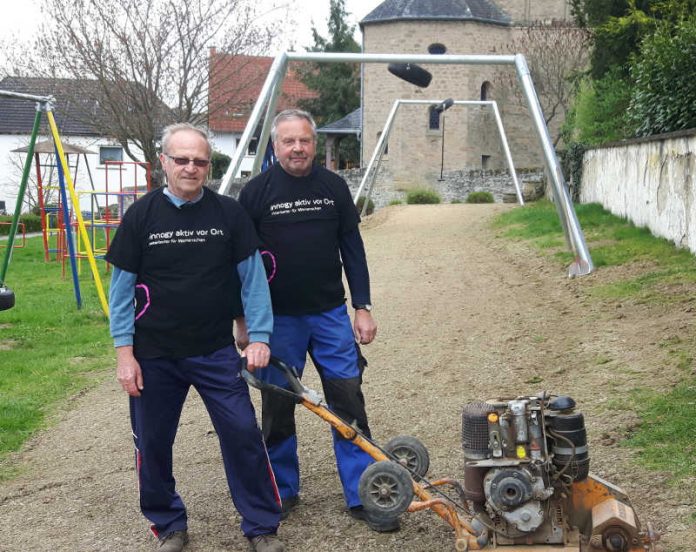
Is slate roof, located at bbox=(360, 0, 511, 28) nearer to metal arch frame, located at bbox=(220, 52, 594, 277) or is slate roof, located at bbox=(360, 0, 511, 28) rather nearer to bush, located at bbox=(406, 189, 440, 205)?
bush, located at bbox=(406, 189, 440, 205)

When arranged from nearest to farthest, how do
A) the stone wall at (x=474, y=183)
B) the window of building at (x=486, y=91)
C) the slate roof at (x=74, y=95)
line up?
the slate roof at (x=74, y=95)
the stone wall at (x=474, y=183)
the window of building at (x=486, y=91)

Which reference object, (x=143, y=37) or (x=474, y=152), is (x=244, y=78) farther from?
(x=474, y=152)

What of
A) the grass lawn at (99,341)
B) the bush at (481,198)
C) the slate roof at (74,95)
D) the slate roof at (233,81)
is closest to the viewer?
the grass lawn at (99,341)

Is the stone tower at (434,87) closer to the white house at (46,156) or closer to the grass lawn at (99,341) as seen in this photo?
the white house at (46,156)

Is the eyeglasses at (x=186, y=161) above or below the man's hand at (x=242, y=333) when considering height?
above

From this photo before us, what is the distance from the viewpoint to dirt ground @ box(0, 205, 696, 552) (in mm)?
4840

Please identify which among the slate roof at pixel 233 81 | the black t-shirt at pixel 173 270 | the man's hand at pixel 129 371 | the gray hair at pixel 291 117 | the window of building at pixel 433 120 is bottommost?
the man's hand at pixel 129 371

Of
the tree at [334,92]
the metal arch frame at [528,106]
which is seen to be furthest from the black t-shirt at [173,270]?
the tree at [334,92]

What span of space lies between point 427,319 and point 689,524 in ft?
20.5

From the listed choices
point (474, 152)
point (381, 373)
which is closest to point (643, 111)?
point (381, 373)

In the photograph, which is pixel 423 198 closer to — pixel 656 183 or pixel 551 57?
pixel 551 57

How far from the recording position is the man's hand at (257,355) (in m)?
4.45

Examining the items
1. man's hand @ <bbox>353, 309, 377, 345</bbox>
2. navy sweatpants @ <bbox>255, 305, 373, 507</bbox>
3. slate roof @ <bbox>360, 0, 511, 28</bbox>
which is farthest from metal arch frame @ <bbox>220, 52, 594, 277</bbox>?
slate roof @ <bbox>360, 0, 511, 28</bbox>

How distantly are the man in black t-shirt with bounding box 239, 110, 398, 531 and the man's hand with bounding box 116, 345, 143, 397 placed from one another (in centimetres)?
71
